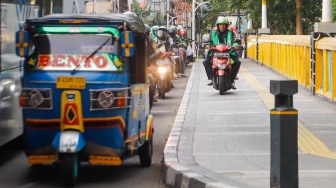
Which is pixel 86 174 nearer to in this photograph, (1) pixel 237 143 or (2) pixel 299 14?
(1) pixel 237 143

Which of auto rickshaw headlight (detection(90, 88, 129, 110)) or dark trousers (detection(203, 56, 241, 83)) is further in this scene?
dark trousers (detection(203, 56, 241, 83))

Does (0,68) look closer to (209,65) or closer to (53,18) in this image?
(53,18)

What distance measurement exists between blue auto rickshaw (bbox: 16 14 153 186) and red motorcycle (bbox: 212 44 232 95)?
1084 centimetres

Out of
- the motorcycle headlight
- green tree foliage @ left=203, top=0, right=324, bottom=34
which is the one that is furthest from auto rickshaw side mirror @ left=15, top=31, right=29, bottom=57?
green tree foliage @ left=203, top=0, right=324, bottom=34

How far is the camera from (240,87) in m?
24.3

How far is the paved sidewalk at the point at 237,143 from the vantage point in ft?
30.2

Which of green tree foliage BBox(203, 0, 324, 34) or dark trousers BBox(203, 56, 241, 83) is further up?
green tree foliage BBox(203, 0, 324, 34)

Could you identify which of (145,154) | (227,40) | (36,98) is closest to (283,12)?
(227,40)

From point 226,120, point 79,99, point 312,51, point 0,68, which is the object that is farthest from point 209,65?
point 79,99

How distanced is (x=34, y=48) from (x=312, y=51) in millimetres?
12303

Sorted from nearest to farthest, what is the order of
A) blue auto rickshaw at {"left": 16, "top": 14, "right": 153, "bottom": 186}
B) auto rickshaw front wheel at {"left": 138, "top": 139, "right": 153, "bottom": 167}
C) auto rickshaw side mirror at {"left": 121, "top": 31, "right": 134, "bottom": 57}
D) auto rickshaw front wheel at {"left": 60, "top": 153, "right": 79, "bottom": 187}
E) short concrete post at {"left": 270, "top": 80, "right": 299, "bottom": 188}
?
short concrete post at {"left": 270, "top": 80, "right": 299, "bottom": 188} < auto rickshaw front wheel at {"left": 60, "top": 153, "right": 79, "bottom": 187} < blue auto rickshaw at {"left": 16, "top": 14, "right": 153, "bottom": 186} < auto rickshaw side mirror at {"left": 121, "top": 31, "right": 134, "bottom": 57} < auto rickshaw front wheel at {"left": 138, "top": 139, "right": 153, "bottom": 167}

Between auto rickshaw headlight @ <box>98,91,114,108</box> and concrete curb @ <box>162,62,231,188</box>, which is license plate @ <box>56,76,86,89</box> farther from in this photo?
concrete curb @ <box>162,62,231,188</box>

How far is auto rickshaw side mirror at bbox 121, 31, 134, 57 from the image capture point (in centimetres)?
983

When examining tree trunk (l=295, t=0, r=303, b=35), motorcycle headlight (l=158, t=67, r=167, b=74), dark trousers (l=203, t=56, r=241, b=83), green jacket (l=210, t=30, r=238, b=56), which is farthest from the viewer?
tree trunk (l=295, t=0, r=303, b=35)
